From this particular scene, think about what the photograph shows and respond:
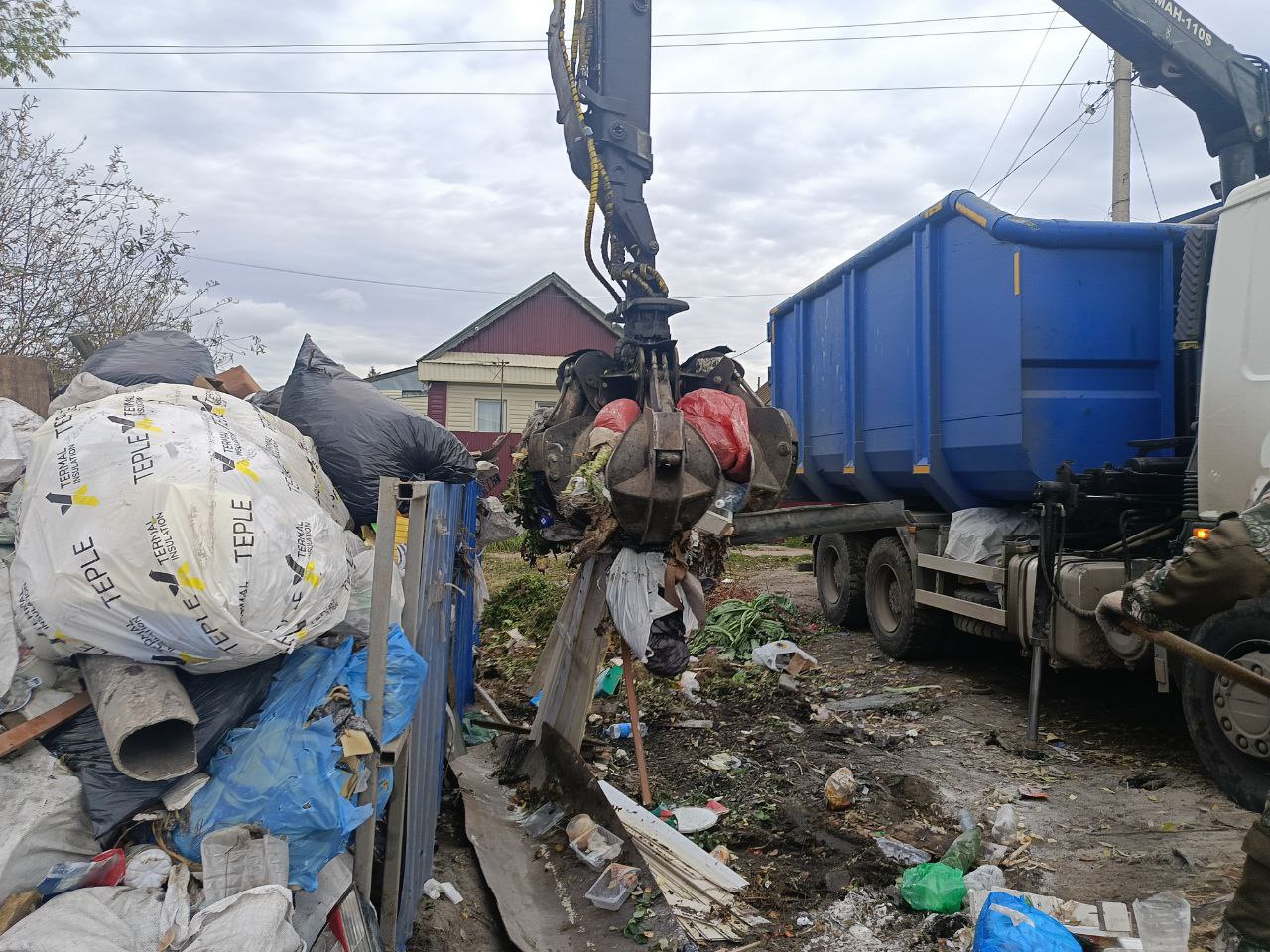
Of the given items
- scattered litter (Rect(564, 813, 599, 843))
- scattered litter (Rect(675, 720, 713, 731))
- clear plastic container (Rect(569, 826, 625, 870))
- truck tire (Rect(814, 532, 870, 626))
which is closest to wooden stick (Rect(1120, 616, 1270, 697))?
clear plastic container (Rect(569, 826, 625, 870))

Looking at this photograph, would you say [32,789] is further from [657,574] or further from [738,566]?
[738,566]

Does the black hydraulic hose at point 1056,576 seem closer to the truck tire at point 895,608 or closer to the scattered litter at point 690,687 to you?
the truck tire at point 895,608

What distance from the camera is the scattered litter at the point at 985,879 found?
9.42 ft

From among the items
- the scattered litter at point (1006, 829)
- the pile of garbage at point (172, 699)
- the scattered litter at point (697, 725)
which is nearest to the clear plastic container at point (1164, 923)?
the scattered litter at point (1006, 829)

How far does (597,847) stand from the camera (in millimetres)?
3182

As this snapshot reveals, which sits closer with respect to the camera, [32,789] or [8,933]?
[8,933]

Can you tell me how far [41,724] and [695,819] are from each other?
2.51 meters

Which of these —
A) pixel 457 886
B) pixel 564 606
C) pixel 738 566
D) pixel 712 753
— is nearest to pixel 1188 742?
pixel 712 753

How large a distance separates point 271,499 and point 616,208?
2877 millimetres

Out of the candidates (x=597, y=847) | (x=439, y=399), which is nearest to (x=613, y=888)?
(x=597, y=847)

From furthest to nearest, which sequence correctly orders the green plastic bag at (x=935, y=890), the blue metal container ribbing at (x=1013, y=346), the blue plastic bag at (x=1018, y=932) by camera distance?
1. the blue metal container ribbing at (x=1013, y=346)
2. the green plastic bag at (x=935, y=890)
3. the blue plastic bag at (x=1018, y=932)

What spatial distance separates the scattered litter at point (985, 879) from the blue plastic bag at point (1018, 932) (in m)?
0.57

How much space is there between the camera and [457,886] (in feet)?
10.2

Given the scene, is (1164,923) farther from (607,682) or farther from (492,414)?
(492,414)
